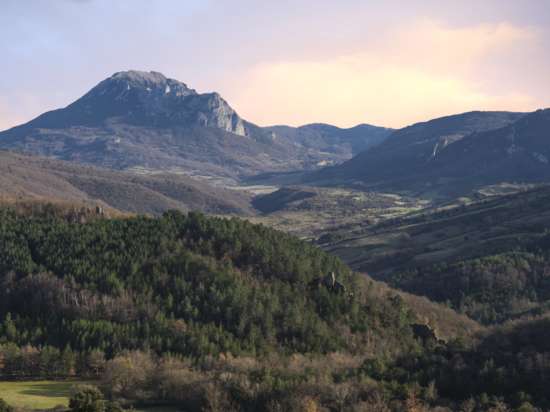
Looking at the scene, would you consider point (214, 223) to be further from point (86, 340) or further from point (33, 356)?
point (33, 356)

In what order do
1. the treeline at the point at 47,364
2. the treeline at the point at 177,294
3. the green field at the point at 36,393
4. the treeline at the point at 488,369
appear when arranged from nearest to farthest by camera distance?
the green field at the point at 36,393 → the treeline at the point at 488,369 → the treeline at the point at 47,364 → the treeline at the point at 177,294

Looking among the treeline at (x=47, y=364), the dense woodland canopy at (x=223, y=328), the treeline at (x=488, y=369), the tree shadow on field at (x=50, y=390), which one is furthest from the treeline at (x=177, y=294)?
the treeline at (x=488, y=369)

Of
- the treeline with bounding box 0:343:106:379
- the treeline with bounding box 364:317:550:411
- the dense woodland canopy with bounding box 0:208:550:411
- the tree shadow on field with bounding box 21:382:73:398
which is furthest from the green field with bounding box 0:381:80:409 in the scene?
the treeline with bounding box 364:317:550:411

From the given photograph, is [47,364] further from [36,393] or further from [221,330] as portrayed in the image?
[221,330]

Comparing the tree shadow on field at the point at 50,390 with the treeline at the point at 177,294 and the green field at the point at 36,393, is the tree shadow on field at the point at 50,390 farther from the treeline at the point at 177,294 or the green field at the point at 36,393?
the treeline at the point at 177,294

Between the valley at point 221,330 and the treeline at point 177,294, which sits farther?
the treeline at point 177,294

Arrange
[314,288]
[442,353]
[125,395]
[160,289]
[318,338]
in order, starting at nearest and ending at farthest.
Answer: [125,395] → [442,353] → [318,338] → [160,289] → [314,288]

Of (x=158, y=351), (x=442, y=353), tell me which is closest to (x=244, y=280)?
(x=158, y=351)

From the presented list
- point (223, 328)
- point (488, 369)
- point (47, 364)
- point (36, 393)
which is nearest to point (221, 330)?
point (223, 328)

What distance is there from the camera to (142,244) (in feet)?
533

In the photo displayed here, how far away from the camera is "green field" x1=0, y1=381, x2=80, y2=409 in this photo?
268 ft

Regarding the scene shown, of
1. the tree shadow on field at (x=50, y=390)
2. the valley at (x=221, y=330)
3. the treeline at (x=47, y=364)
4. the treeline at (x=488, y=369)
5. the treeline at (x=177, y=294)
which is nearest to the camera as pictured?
the valley at (x=221, y=330)

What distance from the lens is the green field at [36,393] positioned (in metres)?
81.8

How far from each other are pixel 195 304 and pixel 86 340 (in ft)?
89.1
